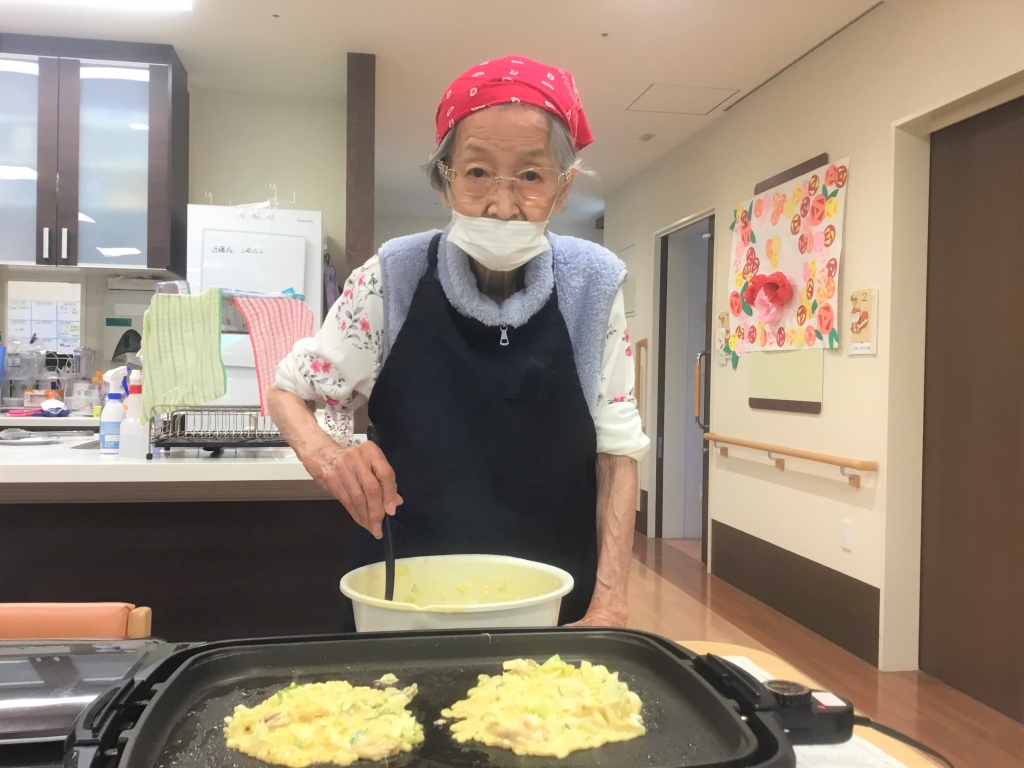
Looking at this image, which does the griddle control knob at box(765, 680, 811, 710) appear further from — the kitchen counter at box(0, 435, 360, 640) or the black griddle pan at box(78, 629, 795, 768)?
the kitchen counter at box(0, 435, 360, 640)

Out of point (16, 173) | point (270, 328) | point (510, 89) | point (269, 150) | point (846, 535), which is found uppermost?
point (269, 150)

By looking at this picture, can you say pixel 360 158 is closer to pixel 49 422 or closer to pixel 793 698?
pixel 49 422

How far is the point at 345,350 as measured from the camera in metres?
1.06

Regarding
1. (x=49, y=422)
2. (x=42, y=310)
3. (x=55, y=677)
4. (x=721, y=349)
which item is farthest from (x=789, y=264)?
(x=42, y=310)

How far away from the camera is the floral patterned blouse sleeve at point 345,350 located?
3.49ft

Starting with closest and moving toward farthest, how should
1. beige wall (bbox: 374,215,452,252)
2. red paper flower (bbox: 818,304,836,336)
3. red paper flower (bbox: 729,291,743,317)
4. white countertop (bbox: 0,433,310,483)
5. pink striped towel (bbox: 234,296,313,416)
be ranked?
1. white countertop (bbox: 0,433,310,483)
2. pink striped towel (bbox: 234,296,313,416)
3. red paper flower (bbox: 818,304,836,336)
4. red paper flower (bbox: 729,291,743,317)
5. beige wall (bbox: 374,215,452,252)

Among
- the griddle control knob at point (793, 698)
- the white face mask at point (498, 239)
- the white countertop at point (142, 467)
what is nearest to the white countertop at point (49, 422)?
the white countertop at point (142, 467)

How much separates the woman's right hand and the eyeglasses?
1.33 ft

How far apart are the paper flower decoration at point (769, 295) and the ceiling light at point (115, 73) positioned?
10.7 feet

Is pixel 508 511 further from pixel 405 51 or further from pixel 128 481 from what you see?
pixel 405 51

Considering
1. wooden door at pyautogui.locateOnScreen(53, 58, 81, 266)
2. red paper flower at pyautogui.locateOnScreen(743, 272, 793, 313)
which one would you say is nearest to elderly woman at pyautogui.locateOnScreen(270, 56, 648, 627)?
red paper flower at pyautogui.locateOnScreen(743, 272, 793, 313)

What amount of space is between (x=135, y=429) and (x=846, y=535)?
2.79 metres

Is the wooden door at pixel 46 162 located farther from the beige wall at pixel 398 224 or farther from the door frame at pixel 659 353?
the beige wall at pixel 398 224

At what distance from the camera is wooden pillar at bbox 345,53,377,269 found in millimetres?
3607
